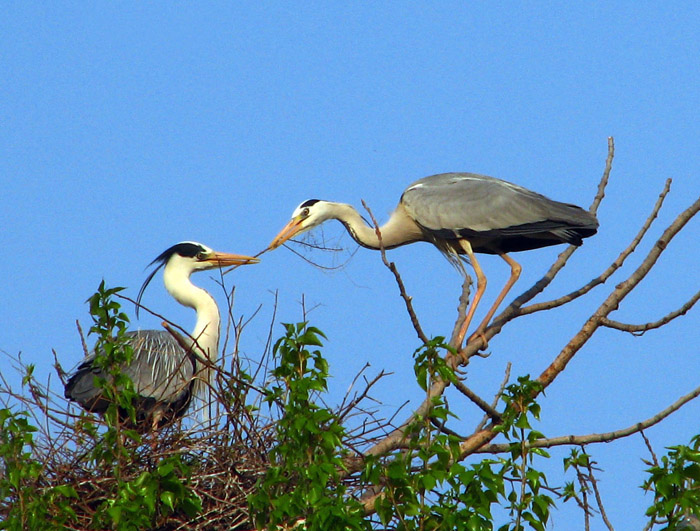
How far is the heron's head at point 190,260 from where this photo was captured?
7.70 meters

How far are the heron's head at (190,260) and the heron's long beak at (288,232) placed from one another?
0.33 meters

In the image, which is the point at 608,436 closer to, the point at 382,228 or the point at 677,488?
the point at 677,488

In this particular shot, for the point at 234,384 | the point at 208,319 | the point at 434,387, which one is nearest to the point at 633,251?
the point at 434,387

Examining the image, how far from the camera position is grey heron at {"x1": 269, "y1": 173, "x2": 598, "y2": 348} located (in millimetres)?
6672

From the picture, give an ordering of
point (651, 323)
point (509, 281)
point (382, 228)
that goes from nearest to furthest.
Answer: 1. point (651, 323)
2. point (509, 281)
3. point (382, 228)

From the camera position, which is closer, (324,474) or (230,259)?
(324,474)

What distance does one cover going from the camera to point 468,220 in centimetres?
699

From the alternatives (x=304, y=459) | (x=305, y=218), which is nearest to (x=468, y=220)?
(x=305, y=218)

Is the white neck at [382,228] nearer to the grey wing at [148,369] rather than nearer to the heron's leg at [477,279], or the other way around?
the heron's leg at [477,279]

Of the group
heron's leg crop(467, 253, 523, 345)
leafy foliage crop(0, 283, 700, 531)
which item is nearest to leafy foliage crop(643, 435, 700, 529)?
leafy foliage crop(0, 283, 700, 531)

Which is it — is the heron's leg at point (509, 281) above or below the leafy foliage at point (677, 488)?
above

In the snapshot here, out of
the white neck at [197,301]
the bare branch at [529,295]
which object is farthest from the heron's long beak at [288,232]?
the bare branch at [529,295]

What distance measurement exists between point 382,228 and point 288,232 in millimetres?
702

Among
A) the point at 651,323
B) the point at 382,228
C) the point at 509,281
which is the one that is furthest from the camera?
the point at 382,228
